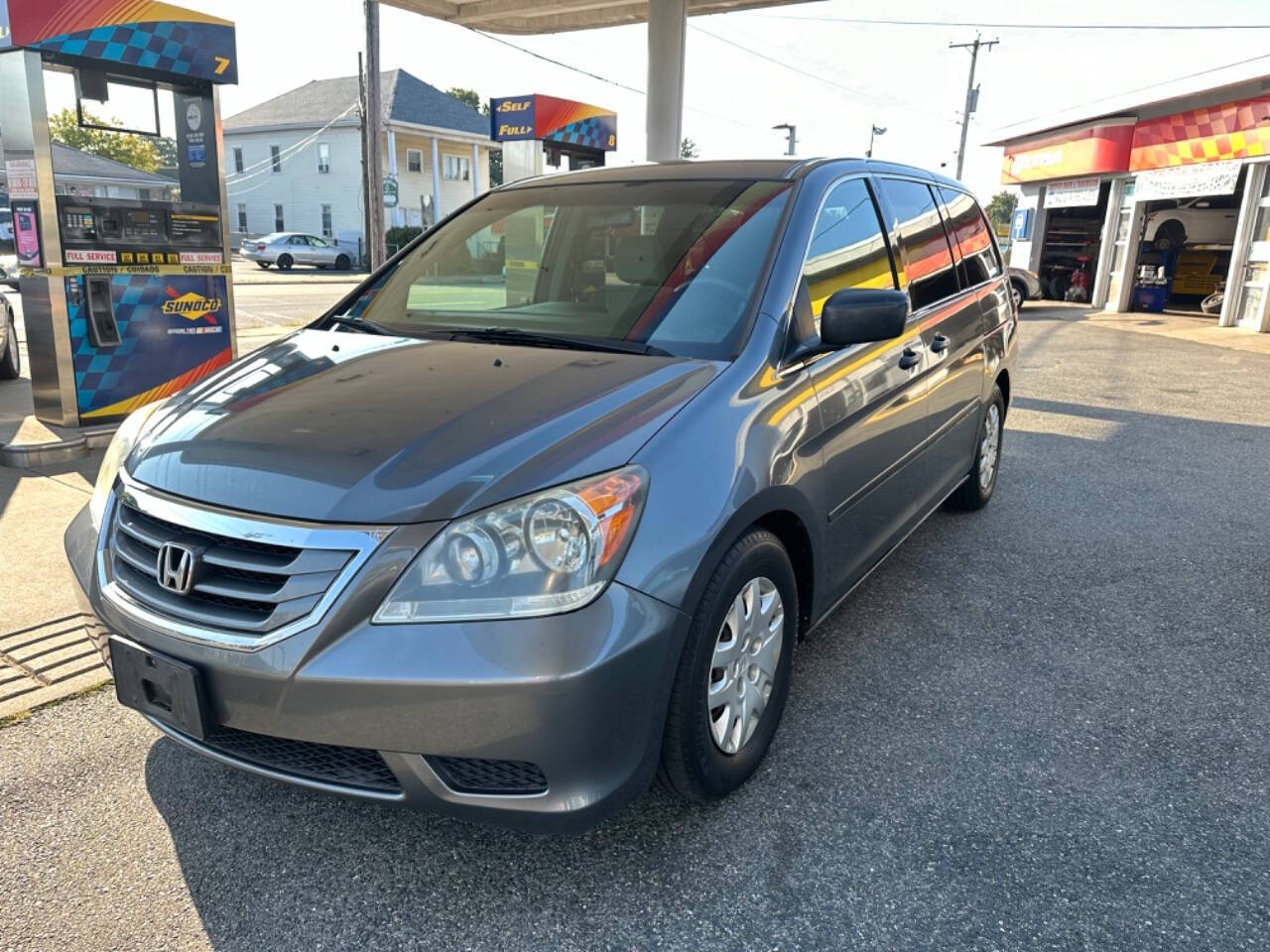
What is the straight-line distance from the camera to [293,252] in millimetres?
32469

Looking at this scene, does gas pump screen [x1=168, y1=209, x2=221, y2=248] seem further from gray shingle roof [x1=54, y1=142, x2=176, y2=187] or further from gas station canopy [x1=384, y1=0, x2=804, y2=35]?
gas station canopy [x1=384, y1=0, x2=804, y2=35]

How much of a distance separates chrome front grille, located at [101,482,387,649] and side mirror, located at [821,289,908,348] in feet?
4.82

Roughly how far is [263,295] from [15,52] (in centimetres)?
1574

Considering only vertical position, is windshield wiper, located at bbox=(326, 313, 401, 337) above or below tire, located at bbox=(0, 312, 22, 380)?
above

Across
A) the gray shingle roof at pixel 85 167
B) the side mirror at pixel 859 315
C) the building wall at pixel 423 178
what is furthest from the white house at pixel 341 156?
the side mirror at pixel 859 315

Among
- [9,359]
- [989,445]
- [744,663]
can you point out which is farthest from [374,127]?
[744,663]

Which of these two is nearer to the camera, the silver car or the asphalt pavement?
the asphalt pavement

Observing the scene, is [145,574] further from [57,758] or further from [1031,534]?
[1031,534]

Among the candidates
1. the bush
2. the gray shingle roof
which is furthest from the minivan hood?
the bush

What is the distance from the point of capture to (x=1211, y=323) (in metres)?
17.7

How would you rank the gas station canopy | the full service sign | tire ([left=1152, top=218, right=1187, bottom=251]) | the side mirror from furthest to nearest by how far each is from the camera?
tire ([left=1152, top=218, right=1187, bottom=251]) → the full service sign → the gas station canopy → the side mirror

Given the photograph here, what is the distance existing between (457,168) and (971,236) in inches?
1605

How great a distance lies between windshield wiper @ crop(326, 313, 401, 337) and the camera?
3.16 m

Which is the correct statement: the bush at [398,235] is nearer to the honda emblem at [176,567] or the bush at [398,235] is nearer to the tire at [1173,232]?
the tire at [1173,232]
